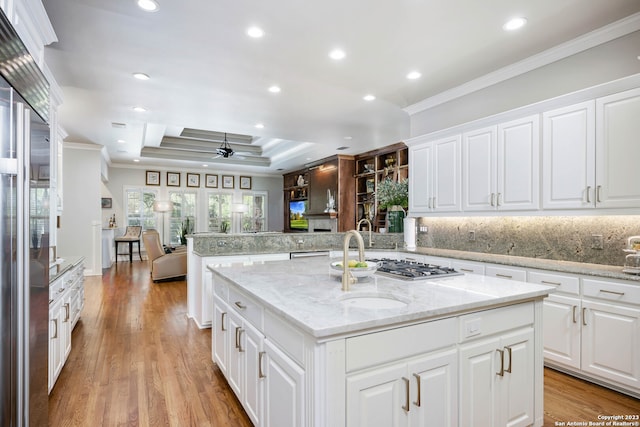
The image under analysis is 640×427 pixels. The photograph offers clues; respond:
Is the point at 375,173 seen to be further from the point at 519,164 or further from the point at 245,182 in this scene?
the point at 245,182

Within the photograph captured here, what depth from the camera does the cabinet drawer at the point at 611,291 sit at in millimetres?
2303

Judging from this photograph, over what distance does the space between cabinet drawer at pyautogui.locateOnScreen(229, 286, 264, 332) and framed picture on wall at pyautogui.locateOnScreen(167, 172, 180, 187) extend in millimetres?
9092

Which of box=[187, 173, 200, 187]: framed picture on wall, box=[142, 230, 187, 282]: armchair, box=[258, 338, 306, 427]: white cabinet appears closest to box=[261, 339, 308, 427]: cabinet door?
box=[258, 338, 306, 427]: white cabinet

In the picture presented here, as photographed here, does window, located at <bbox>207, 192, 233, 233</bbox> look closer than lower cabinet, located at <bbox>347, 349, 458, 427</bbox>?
No

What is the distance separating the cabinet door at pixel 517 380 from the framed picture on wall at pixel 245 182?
34.3ft

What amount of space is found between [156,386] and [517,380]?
2.43 m

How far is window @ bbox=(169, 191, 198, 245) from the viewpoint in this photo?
10.4 meters

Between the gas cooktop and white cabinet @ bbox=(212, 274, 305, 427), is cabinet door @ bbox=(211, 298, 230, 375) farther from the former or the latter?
→ the gas cooktop

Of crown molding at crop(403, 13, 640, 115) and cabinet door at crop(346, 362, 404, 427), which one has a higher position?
crown molding at crop(403, 13, 640, 115)

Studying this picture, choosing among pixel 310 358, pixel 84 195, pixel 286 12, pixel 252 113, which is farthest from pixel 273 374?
pixel 84 195

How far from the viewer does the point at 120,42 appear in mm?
2812

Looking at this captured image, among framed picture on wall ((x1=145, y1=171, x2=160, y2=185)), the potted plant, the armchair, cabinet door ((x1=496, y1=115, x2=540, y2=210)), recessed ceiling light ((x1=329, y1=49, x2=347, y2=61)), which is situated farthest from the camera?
framed picture on wall ((x1=145, y1=171, x2=160, y2=185))

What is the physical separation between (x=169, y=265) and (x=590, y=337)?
250 inches

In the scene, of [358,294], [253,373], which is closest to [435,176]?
[358,294]
